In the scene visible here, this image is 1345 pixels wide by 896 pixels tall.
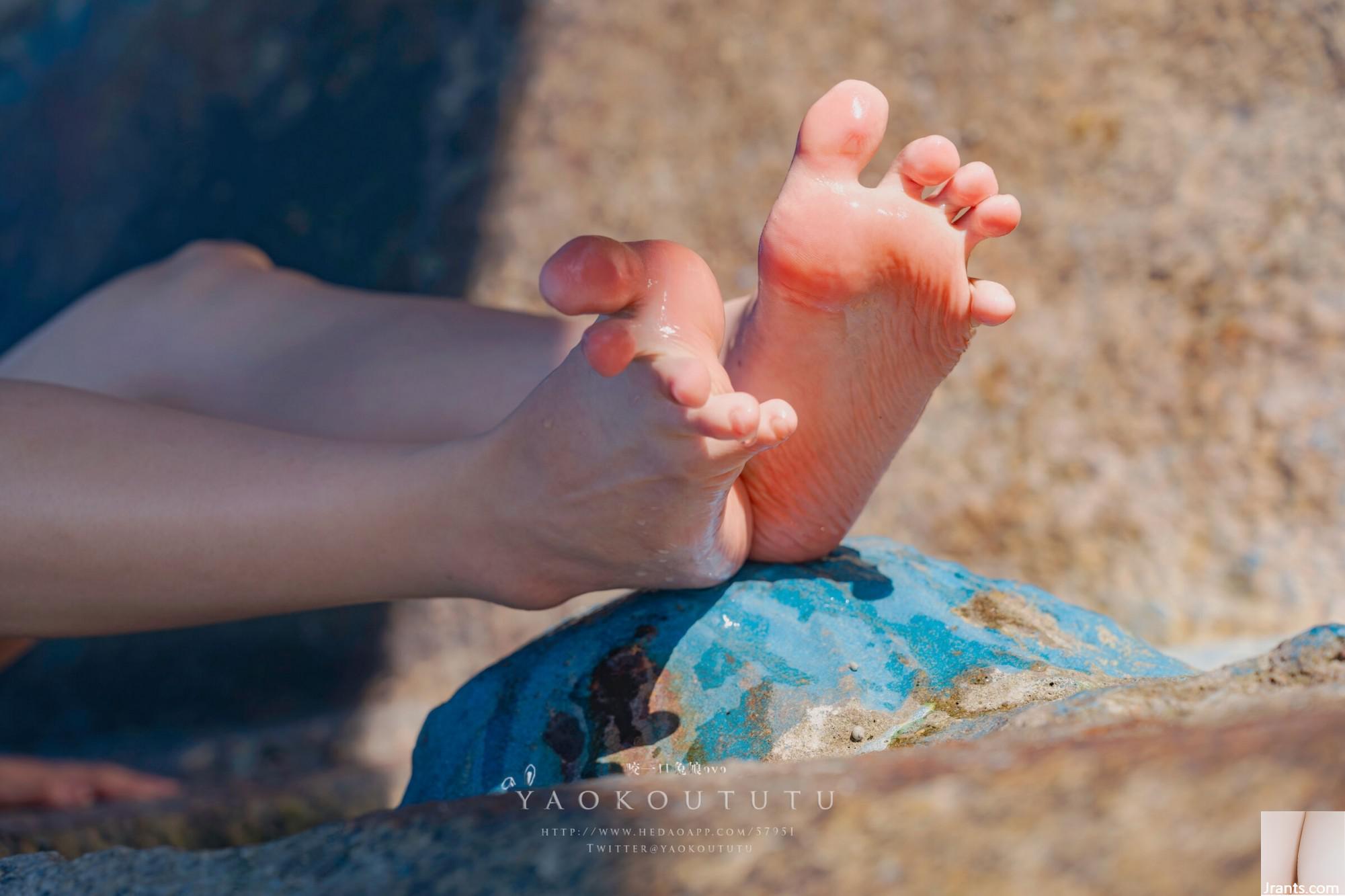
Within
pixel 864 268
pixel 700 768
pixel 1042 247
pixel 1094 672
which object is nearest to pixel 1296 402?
pixel 1042 247

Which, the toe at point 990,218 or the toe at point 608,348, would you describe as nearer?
the toe at point 608,348

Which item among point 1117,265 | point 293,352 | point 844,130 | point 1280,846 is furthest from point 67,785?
point 1117,265

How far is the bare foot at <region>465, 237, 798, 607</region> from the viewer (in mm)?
675

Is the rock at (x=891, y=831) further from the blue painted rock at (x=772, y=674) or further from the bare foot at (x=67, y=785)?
the bare foot at (x=67, y=785)

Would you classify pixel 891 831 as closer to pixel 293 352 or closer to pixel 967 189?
pixel 967 189

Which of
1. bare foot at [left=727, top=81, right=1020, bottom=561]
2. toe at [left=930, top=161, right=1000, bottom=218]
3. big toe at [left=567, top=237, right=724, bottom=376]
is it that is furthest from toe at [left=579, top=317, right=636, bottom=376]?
toe at [left=930, top=161, right=1000, bottom=218]

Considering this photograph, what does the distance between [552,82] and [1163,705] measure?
174 centimetres

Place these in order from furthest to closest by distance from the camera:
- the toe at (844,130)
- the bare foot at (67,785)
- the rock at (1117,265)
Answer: the bare foot at (67,785), the rock at (1117,265), the toe at (844,130)

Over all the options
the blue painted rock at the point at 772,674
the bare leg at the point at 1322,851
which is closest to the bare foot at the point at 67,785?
the blue painted rock at the point at 772,674

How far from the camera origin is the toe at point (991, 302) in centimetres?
78

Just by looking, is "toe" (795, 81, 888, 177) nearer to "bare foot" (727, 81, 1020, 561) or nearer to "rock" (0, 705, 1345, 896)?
"bare foot" (727, 81, 1020, 561)

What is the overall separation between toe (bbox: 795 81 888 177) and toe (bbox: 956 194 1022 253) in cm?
9

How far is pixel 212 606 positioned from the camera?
0.86 m

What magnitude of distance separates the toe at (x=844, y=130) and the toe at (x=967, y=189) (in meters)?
0.06
